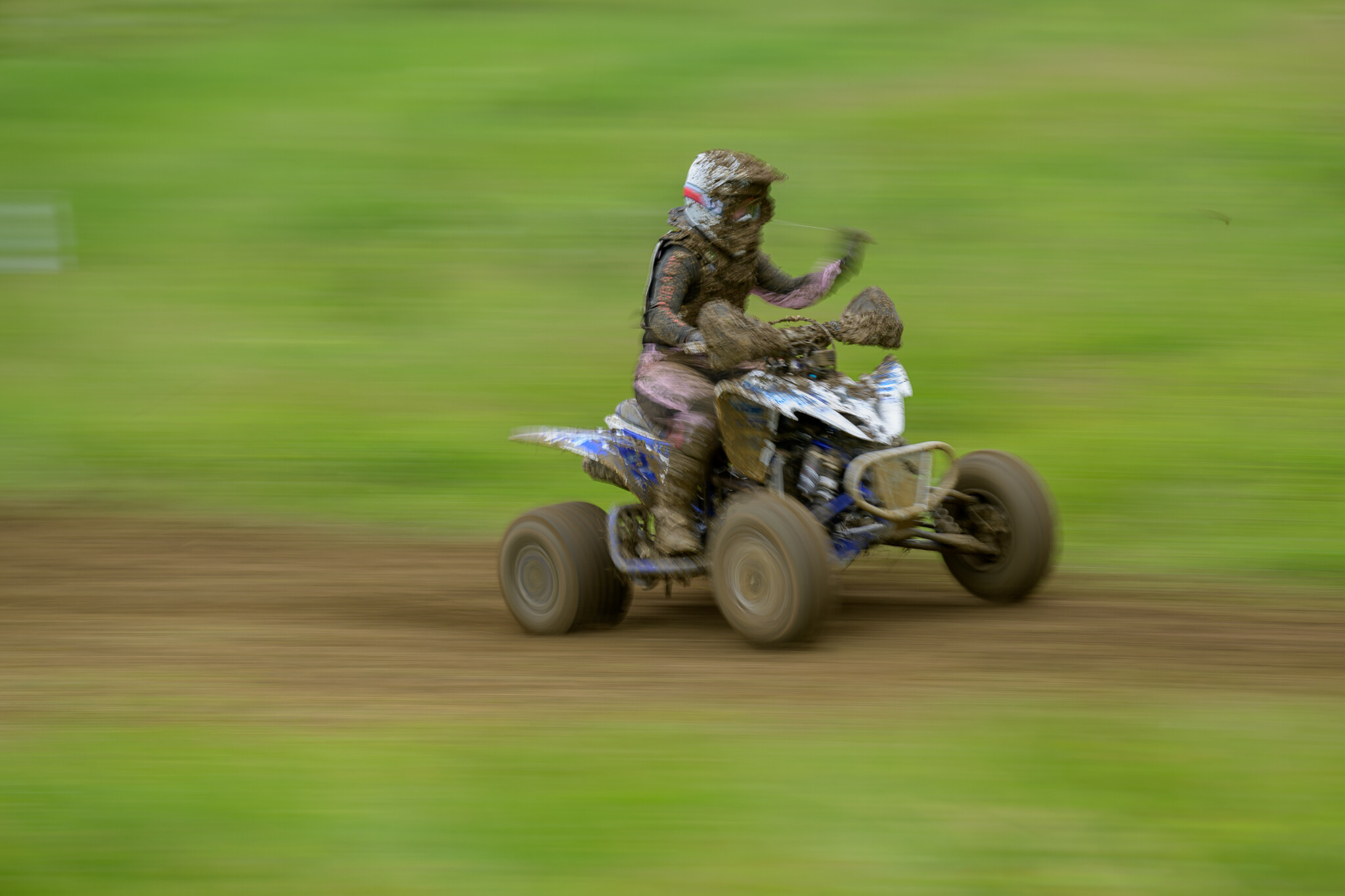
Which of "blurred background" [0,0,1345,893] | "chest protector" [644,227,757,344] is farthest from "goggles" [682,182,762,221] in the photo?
"blurred background" [0,0,1345,893]

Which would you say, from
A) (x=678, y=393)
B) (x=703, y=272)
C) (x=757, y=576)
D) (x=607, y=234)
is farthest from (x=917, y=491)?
(x=607, y=234)

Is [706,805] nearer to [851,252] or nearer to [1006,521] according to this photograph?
[1006,521]

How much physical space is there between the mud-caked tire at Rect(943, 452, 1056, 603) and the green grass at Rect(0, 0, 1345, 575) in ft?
5.93

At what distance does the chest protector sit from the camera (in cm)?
732

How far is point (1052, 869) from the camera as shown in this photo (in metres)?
4.37

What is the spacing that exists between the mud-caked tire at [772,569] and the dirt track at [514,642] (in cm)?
16

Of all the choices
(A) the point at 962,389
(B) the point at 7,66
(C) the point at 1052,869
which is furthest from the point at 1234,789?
(B) the point at 7,66

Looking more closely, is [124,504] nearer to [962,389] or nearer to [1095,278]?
[962,389]

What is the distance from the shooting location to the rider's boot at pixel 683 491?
723 centimetres

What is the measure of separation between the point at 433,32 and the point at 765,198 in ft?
47.3

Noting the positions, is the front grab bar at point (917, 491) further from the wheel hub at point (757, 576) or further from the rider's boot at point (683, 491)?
the rider's boot at point (683, 491)

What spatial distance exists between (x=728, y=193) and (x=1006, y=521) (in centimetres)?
207

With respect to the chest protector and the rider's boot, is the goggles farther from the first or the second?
the rider's boot

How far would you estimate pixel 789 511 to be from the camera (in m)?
6.59
